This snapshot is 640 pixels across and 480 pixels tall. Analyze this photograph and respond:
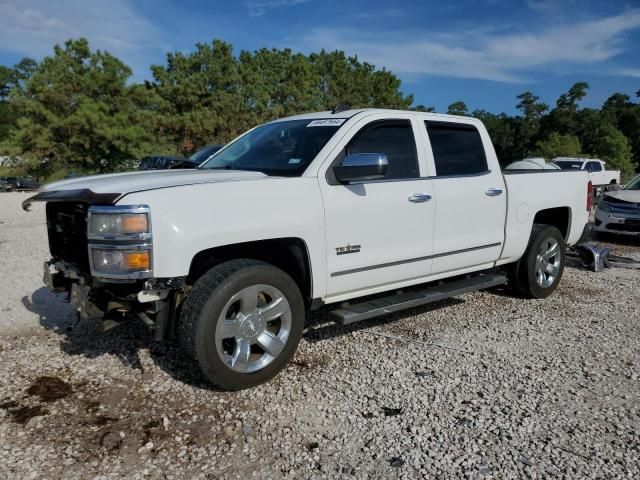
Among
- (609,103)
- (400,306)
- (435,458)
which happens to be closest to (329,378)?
(400,306)

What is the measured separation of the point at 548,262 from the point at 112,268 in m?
4.71

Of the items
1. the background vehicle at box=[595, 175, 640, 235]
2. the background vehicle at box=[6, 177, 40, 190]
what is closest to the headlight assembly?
the background vehicle at box=[595, 175, 640, 235]

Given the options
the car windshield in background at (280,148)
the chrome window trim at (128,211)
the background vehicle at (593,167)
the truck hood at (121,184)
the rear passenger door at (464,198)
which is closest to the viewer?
the chrome window trim at (128,211)

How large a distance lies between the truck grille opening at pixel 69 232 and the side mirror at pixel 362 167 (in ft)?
5.62

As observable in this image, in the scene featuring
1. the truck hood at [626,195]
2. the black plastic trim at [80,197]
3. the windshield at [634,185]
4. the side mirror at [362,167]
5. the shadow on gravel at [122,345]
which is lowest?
the shadow on gravel at [122,345]

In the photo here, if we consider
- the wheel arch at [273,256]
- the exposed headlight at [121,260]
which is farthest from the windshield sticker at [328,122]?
the exposed headlight at [121,260]

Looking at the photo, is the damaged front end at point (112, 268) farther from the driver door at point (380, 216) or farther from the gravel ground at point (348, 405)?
the driver door at point (380, 216)

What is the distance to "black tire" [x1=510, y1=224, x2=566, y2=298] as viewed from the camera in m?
5.41

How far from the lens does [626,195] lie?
9719 mm

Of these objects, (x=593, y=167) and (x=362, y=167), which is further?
(x=593, y=167)

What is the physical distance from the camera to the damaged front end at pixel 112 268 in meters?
2.86

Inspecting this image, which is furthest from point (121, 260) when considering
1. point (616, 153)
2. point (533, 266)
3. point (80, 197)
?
point (616, 153)

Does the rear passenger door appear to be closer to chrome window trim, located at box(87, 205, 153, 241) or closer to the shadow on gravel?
the shadow on gravel

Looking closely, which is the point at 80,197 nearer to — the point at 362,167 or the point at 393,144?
the point at 362,167
